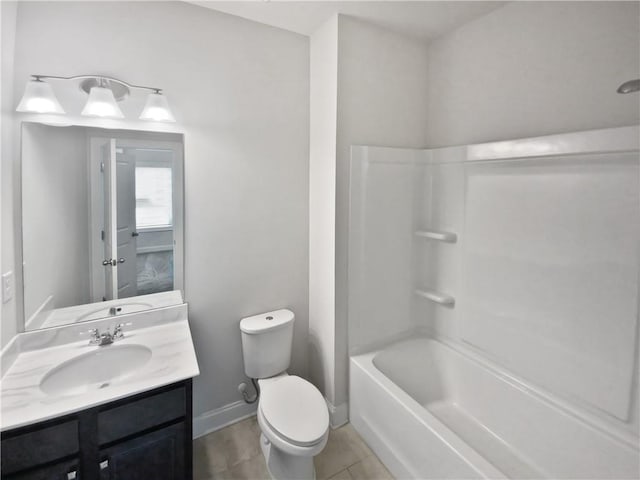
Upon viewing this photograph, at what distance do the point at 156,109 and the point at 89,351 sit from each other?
4.08 ft

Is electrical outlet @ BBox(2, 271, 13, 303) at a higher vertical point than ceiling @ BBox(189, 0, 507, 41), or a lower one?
lower

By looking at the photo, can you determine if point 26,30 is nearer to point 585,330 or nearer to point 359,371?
point 359,371

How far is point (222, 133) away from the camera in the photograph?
1958mm

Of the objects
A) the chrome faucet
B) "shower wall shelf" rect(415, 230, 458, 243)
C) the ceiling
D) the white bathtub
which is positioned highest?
the ceiling

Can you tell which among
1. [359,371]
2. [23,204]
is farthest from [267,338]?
[23,204]

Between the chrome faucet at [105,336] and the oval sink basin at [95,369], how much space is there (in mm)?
32

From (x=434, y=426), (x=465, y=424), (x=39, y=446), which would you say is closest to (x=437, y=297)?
(x=465, y=424)

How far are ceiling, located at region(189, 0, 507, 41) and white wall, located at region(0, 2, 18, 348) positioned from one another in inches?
33.9

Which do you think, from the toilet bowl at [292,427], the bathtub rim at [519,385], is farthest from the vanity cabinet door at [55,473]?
the bathtub rim at [519,385]

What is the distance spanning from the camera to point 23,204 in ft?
4.92

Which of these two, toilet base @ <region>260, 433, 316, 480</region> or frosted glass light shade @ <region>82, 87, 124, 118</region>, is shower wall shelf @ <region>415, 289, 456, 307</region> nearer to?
toilet base @ <region>260, 433, 316, 480</region>

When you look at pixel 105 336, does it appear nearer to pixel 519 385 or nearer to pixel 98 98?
pixel 98 98

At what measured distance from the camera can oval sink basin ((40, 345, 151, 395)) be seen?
1.43 metres

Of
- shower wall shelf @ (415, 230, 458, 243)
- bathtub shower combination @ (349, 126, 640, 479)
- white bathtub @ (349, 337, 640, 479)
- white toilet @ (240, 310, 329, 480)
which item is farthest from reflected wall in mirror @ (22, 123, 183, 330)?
shower wall shelf @ (415, 230, 458, 243)
